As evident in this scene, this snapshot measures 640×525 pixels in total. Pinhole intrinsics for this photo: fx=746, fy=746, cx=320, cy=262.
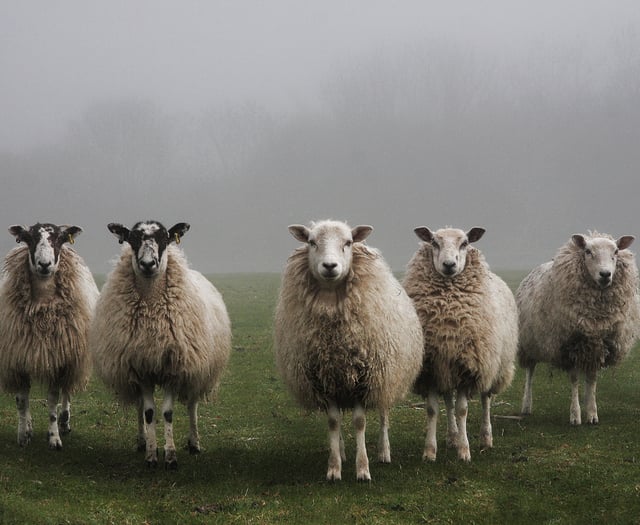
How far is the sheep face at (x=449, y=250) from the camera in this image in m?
10.7

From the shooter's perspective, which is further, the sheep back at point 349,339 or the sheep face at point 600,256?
the sheep face at point 600,256

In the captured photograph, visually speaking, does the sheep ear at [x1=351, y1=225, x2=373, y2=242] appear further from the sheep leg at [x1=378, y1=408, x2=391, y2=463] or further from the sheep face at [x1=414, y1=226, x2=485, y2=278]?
the sheep leg at [x1=378, y1=408, x2=391, y2=463]

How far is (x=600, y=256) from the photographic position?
42.1 feet

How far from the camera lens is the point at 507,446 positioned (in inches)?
453

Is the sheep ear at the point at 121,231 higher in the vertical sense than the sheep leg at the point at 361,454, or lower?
higher

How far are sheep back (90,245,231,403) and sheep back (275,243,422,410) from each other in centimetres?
134

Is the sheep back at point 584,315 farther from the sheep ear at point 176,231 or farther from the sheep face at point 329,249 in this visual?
the sheep ear at point 176,231

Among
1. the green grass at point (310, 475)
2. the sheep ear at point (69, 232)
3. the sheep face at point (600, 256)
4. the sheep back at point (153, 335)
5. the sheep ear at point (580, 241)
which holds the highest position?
the sheep ear at point (69, 232)

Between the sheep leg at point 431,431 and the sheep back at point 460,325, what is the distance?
0.17 m

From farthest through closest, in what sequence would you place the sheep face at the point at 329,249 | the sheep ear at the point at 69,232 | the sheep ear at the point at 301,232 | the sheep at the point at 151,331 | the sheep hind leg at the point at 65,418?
the sheep hind leg at the point at 65,418 < the sheep ear at the point at 69,232 < the sheep at the point at 151,331 < the sheep ear at the point at 301,232 < the sheep face at the point at 329,249

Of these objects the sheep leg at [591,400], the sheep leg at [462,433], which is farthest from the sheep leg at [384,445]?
the sheep leg at [591,400]

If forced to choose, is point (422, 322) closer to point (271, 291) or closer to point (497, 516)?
point (497, 516)

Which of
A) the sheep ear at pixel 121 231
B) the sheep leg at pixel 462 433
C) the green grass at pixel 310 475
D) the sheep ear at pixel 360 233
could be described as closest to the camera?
the green grass at pixel 310 475

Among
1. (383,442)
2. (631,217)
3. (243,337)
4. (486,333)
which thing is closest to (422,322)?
(486,333)
